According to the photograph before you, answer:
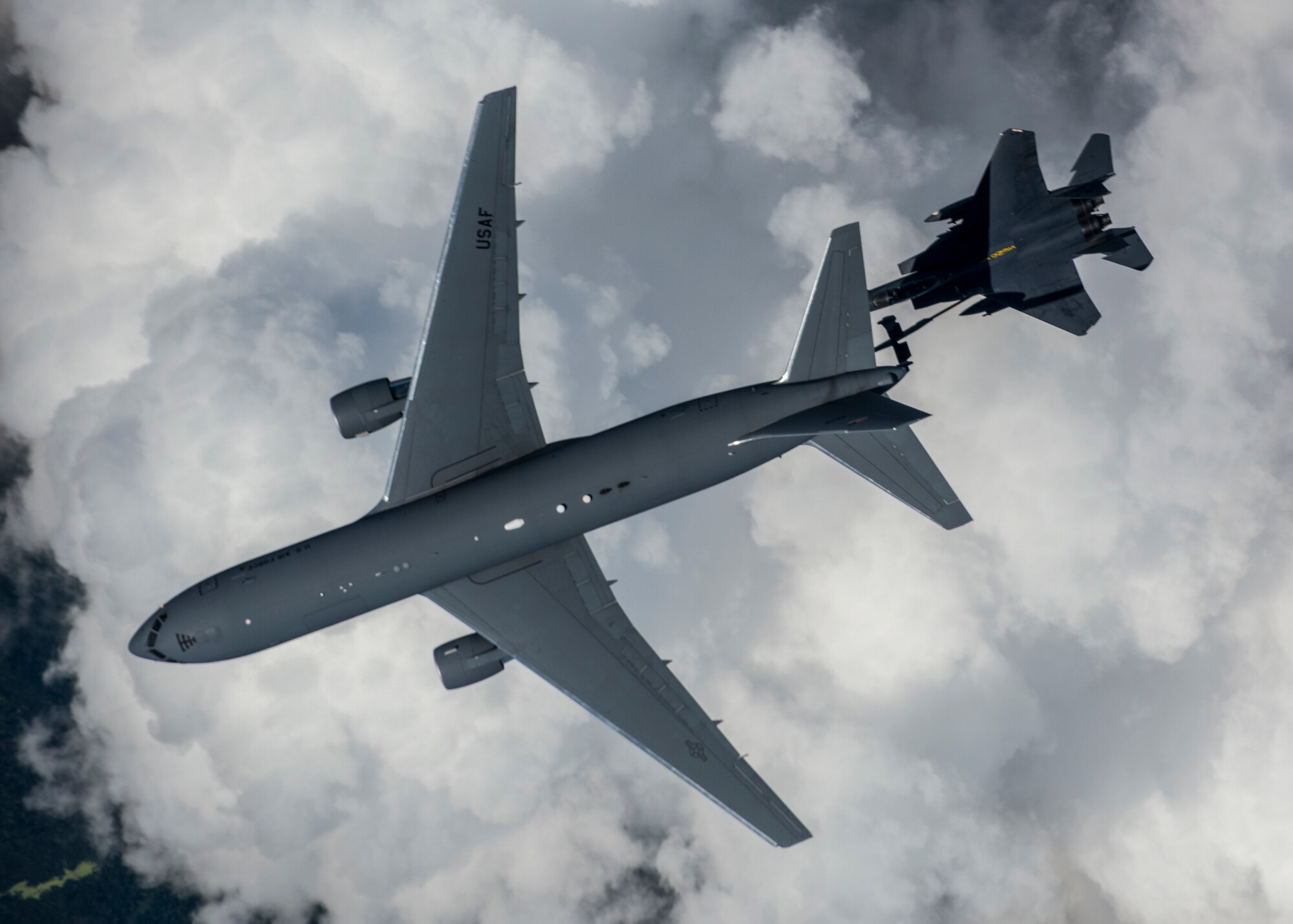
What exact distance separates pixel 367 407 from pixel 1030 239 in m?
30.8

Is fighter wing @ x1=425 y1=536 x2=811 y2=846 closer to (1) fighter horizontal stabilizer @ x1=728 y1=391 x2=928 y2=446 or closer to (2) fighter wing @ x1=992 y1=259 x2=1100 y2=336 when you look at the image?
(1) fighter horizontal stabilizer @ x1=728 y1=391 x2=928 y2=446

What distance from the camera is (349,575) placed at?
22.7m

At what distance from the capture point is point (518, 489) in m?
23.4

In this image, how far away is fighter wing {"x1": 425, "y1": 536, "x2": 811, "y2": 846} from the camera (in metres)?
24.7

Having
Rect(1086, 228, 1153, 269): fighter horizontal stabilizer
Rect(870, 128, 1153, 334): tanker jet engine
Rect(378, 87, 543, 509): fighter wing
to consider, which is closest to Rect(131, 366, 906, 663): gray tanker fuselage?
Rect(378, 87, 543, 509): fighter wing

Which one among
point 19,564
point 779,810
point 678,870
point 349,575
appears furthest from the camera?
point 678,870

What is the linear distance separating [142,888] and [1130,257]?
11000cm

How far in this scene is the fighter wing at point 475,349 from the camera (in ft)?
74.9

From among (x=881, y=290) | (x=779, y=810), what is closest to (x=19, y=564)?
(x=779, y=810)

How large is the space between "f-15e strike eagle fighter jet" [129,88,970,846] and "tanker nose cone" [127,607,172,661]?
0.23 ft

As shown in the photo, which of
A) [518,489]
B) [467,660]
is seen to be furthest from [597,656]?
[518,489]

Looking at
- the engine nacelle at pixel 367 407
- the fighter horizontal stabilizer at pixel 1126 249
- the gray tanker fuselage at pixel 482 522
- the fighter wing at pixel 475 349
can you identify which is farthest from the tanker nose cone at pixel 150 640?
the fighter horizontal stabilizer at pixel 1126 249

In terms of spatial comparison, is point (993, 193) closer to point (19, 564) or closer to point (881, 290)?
point (881, 290)

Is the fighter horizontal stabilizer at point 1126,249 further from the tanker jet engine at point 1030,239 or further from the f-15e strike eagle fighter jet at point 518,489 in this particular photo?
the f-15e strike eagle fighter jet at point 518,489
